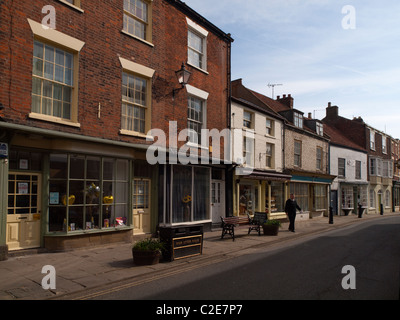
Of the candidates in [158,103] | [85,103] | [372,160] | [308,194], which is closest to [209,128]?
[158,103]

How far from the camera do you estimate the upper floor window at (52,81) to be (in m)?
9.26

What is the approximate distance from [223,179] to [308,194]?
35.2 feet

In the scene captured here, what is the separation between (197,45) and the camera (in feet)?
50.1

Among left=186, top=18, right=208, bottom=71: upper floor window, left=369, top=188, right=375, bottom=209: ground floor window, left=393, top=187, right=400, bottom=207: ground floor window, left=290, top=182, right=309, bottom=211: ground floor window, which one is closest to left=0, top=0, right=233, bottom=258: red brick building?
left=186, top=18, right=208, bottom=71: upper floor window

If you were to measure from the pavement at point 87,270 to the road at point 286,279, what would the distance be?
471 mm

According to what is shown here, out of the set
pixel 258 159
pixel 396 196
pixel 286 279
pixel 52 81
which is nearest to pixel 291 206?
pixel 258 159

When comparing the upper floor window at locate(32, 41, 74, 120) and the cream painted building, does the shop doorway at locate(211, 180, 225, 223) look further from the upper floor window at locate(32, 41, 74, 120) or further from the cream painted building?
the upper floor window at locate(32, 41, 74, 120)

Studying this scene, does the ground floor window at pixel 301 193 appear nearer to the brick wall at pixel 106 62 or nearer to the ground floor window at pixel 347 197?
the ground floor window at pixel 347 197

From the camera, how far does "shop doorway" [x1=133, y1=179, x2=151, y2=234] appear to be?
12.0 metres

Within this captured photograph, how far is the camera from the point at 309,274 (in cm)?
741

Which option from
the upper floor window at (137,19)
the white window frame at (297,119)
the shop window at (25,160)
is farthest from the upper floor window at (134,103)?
the white window frame at (297,119)

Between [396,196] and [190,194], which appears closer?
[190,194]

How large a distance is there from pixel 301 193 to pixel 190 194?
12543 millimetres

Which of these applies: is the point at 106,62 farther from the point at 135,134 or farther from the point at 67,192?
the point at 67,192
